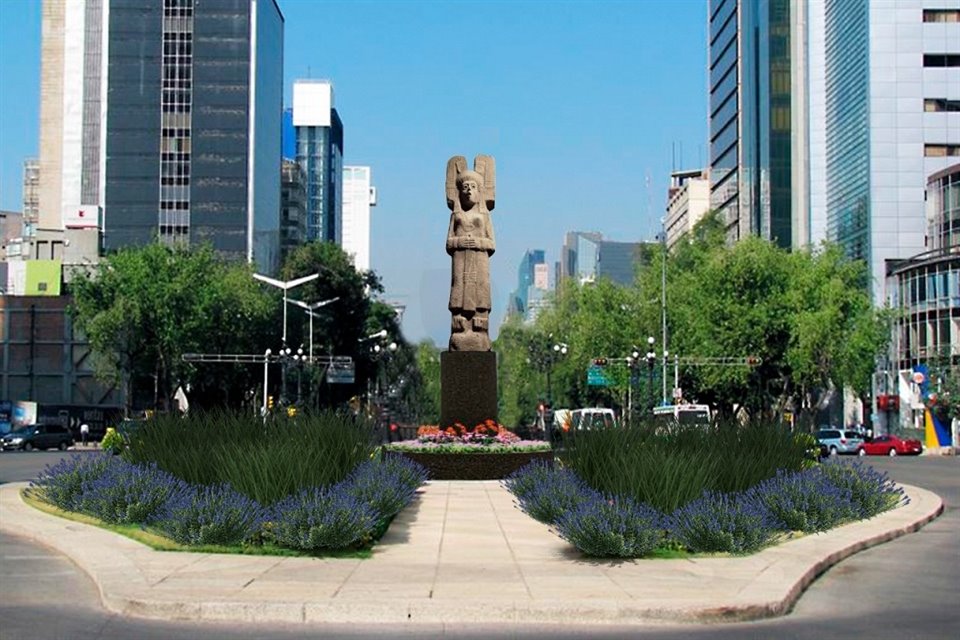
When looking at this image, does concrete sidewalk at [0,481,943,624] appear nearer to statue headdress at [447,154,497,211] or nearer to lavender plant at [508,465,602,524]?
lavender plant at [508,465,602,524]

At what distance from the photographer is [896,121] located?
8625 cm

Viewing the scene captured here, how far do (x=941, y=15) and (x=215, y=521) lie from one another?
277 feet

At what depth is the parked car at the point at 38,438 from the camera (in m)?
68.9

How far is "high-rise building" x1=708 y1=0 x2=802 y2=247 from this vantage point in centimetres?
10712

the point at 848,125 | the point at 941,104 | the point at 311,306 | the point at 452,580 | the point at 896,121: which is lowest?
the point at 452,580

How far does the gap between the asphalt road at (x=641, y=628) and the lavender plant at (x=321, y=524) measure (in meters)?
2.33

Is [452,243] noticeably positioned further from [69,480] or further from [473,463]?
[69,480]

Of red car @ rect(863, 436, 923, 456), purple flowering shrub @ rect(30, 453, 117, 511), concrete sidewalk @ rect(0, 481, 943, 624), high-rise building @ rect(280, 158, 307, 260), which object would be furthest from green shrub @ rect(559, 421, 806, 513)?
high-rise building @ rect(280, 158, 307, 260)

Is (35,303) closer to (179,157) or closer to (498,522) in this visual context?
(179,157)

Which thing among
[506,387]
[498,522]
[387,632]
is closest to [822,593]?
[387,632]

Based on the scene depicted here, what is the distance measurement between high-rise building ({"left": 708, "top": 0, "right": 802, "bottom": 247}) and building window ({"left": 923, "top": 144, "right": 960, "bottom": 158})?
1572 centimetres

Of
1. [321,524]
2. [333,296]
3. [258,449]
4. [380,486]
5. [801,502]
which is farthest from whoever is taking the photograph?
[333,296]

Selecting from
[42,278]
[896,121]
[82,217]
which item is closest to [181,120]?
[82,217]

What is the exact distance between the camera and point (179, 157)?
121 m
